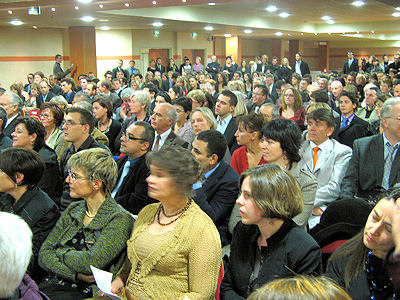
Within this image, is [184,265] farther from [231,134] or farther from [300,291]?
[231,134]

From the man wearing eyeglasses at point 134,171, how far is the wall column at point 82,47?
1296 centimetres

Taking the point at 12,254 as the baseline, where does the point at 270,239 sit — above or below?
below

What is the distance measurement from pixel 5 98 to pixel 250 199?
4646 mm

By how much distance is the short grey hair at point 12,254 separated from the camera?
1561 mm

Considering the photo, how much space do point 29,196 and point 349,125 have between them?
3.82 metres

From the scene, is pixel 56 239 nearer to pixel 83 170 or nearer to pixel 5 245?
pixel 83 170

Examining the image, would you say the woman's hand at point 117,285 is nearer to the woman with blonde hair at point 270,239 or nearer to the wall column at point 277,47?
the woman with blonde hair at point 270,239

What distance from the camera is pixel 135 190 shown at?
3320 millimetres

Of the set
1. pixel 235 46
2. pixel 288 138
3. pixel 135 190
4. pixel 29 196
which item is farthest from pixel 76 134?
pixel 235 46

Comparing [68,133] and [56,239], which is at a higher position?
[68,133]

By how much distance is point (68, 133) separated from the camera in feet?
13.3

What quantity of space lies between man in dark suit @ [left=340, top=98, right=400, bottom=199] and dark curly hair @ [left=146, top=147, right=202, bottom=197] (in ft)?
5.52

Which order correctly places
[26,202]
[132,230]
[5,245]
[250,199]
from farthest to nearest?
[26,202] < [132,230] < [250,199] < [5,245]

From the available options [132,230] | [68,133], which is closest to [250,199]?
[132,230]
